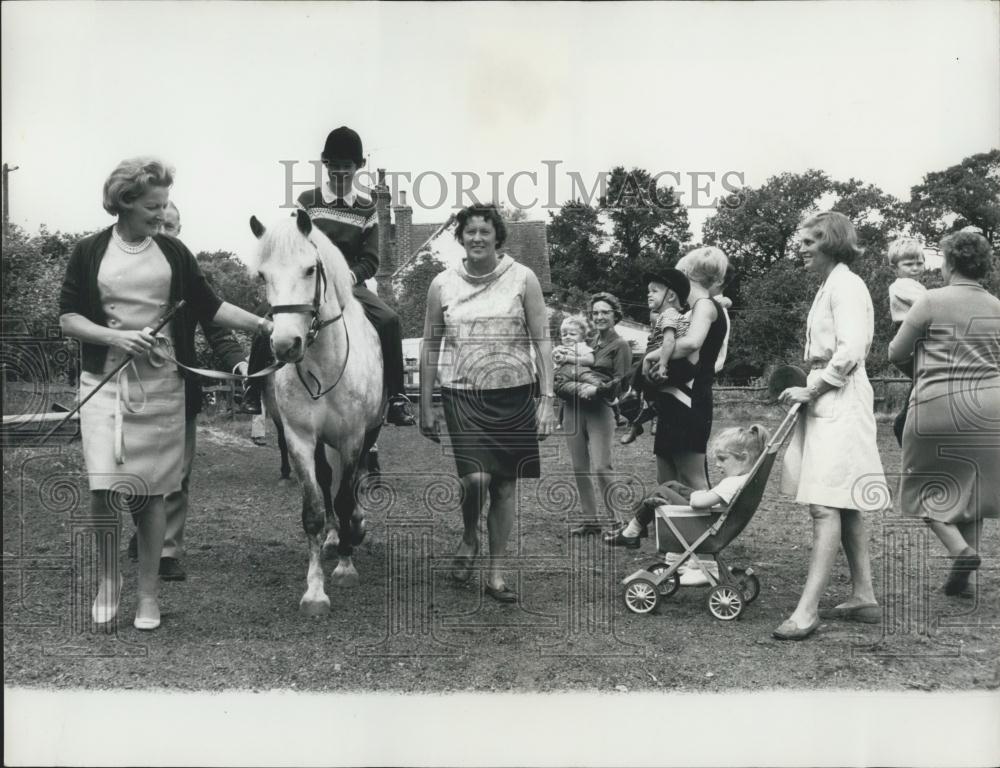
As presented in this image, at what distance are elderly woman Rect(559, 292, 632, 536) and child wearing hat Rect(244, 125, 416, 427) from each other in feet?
4.48

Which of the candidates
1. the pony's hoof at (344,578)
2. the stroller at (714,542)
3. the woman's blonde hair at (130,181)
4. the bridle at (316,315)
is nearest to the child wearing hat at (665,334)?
the stroller at (714,542)

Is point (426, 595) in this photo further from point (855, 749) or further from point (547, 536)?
point (855, 749)

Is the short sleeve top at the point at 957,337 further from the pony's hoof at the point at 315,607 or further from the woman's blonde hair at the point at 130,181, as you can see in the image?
the woman's blonde hair at the point at 130,181

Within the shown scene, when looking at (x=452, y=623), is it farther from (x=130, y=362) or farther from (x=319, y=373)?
(x=130, y=362)

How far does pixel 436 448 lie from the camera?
9859 millimetres

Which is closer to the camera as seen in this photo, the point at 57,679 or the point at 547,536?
the point at 57,679

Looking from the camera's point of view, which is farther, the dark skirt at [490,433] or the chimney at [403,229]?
the chimney at [403,229]

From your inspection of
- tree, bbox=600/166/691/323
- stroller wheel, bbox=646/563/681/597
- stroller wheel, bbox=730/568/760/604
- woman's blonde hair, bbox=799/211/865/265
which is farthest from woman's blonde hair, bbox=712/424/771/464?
tree, bbox=600/166/691/323

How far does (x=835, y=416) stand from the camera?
401 centimetres

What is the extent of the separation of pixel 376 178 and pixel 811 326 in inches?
122

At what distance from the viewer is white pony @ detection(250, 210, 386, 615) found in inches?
151

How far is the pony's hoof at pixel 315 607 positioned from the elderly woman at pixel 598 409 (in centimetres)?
230

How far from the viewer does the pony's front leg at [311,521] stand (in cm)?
431

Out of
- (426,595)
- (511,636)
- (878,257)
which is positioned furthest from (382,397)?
(878,257)
